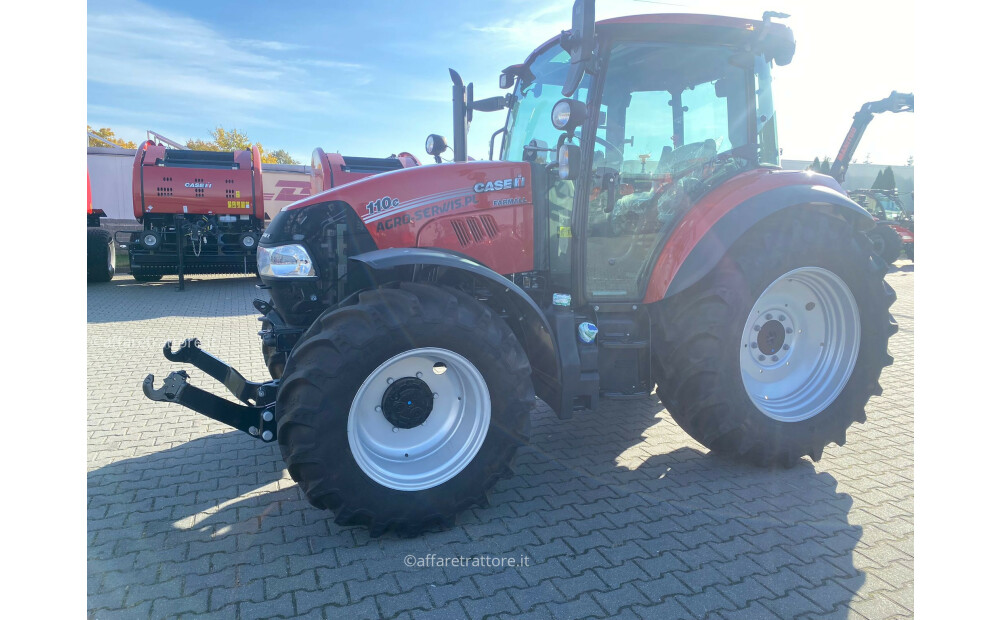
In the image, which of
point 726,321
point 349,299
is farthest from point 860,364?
point 349,299

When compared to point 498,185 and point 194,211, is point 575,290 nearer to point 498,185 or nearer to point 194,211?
Answer: point 498,185

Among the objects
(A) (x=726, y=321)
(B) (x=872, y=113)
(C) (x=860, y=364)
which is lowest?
(C) (x=860, y=364)

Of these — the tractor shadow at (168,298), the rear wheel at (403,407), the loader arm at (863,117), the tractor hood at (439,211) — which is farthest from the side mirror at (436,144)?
the tractor shadow at (168,298)

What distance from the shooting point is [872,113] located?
19.9ft

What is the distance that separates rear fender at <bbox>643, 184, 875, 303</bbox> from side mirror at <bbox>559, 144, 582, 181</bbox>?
0.76 metres

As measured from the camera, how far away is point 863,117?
6.11m

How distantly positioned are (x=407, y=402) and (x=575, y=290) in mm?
1228

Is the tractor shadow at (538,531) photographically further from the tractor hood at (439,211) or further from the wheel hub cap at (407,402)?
the tractor hood at (439,211)

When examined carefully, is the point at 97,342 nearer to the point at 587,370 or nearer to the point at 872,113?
the point at 587,370

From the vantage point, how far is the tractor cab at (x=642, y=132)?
3.52 metres

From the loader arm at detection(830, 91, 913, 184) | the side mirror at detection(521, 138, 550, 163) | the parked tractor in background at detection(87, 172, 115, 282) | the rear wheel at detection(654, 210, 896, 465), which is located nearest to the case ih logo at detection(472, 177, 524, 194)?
the side mirror at detection(521, 138, 550, 163)

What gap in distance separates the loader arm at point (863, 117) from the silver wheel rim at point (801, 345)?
2537mm

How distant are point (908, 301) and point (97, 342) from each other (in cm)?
1330

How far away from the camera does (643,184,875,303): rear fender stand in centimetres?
340
